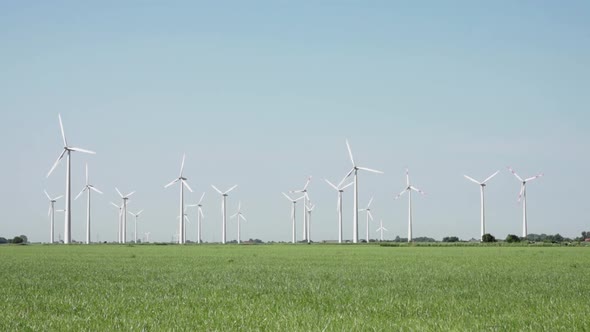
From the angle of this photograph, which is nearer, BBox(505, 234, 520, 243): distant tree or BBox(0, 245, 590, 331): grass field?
BBox(0, 245, 590, 331): grass field

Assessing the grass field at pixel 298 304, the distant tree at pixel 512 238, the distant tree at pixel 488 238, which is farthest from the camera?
the distant tree at pixel 488 238

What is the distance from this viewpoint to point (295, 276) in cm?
2956

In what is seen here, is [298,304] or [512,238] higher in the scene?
[298,304]

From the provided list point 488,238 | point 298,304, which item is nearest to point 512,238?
point 488,238

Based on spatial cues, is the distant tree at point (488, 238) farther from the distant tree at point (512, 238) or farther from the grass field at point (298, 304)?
the grass field at point (298, 304)

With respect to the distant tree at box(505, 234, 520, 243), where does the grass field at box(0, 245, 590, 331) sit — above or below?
above

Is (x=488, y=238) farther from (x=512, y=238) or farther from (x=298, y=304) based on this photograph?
(x=298, y=304)

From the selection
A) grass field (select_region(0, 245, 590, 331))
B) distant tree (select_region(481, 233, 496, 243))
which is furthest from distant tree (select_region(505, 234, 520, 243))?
grass field (select_region(0, 245, 590, 331))

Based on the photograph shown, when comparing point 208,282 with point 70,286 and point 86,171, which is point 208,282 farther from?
point 86,171

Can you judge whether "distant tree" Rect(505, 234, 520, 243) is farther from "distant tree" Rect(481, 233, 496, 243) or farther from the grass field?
the grass field

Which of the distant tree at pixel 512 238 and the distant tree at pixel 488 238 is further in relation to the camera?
the distant tree at pixel 488 238

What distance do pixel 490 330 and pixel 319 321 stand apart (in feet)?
10.3

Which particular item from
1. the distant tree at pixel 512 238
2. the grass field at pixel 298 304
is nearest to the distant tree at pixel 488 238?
the distant tree at pixel 512 238

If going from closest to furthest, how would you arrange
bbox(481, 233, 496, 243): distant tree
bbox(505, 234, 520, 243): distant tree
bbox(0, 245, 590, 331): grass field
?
bbox(0, 245, 590, 331): grass field < bbox(505, 234, 520, 243): distant tree < bbox(481, 233, 496, 243): distant tree
